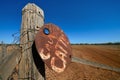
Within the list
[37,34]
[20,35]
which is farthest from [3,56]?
[37,34]

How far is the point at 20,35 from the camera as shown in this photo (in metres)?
1.92

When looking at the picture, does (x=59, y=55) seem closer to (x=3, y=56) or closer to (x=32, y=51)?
(x=32, y=51)

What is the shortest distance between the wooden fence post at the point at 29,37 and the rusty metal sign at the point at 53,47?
0.14 metres

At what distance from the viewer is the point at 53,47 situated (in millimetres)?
1794

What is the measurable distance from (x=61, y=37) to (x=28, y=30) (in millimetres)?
394

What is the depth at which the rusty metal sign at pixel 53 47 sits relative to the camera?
1.70m

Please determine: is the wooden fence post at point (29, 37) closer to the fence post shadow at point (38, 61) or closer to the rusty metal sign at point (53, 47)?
the fence post shadow at point (38, 61)

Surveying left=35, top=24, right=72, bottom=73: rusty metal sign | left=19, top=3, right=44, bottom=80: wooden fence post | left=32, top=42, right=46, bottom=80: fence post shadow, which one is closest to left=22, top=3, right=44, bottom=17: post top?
left=19, top=3, right=44, bottom=80: wooden fence post

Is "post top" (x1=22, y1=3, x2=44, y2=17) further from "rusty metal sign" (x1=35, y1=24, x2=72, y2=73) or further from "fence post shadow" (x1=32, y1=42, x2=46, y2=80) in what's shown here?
"fence post shadow" (x1=32, y1=42, x2=46, y2=80)

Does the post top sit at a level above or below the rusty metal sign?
above

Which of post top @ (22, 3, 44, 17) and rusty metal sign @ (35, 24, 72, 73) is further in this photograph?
post top @ (22, 3, 44, 17)

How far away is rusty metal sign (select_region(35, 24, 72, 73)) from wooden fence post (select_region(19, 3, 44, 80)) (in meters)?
0.14

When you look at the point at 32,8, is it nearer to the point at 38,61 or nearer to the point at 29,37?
the point at 29,37

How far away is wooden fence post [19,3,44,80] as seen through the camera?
5.63ft
